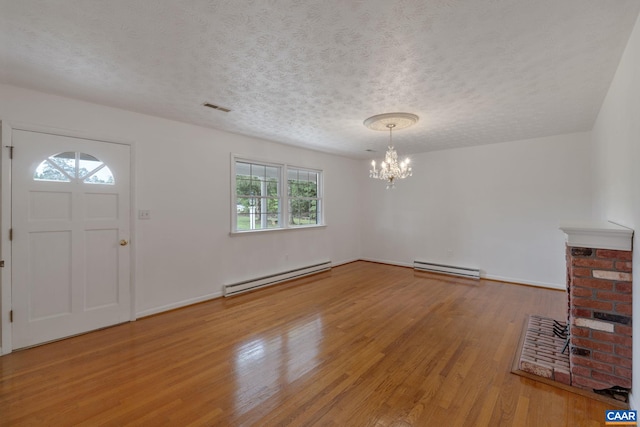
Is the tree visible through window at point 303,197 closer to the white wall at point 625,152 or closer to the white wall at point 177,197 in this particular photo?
the white wall at point 177,197

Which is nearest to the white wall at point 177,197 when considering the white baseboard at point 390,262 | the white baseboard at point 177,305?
the white baseboard at point 177,305

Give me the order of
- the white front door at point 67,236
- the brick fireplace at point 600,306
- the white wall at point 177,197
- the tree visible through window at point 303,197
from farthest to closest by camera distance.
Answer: the tree visible through window at point 303,197 → the white wall at point 177,197 → the white front door at point 67,236 → the brick fireplace at point 600,306

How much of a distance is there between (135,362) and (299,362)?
147cm

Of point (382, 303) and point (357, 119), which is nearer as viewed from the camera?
point (357, 119)

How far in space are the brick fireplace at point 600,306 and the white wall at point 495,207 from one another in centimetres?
300

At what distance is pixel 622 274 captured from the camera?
1964 millimetres

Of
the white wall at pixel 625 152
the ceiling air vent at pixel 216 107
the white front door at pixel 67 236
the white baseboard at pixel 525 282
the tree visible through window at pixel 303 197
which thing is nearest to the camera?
the white wall at pixel 625 152

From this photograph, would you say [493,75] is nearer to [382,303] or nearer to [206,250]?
[382,303]

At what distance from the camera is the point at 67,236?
2.95 metres

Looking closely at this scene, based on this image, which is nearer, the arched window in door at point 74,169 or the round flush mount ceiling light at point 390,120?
the arched window in door at point 74,169

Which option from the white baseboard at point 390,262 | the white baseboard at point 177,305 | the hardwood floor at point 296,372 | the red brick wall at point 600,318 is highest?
the red brick wall at point 600,318

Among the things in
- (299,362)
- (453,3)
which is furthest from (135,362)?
(453,3)

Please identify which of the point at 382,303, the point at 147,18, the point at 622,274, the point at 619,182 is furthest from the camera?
the point at 382,303

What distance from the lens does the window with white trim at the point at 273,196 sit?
15.1 ft
